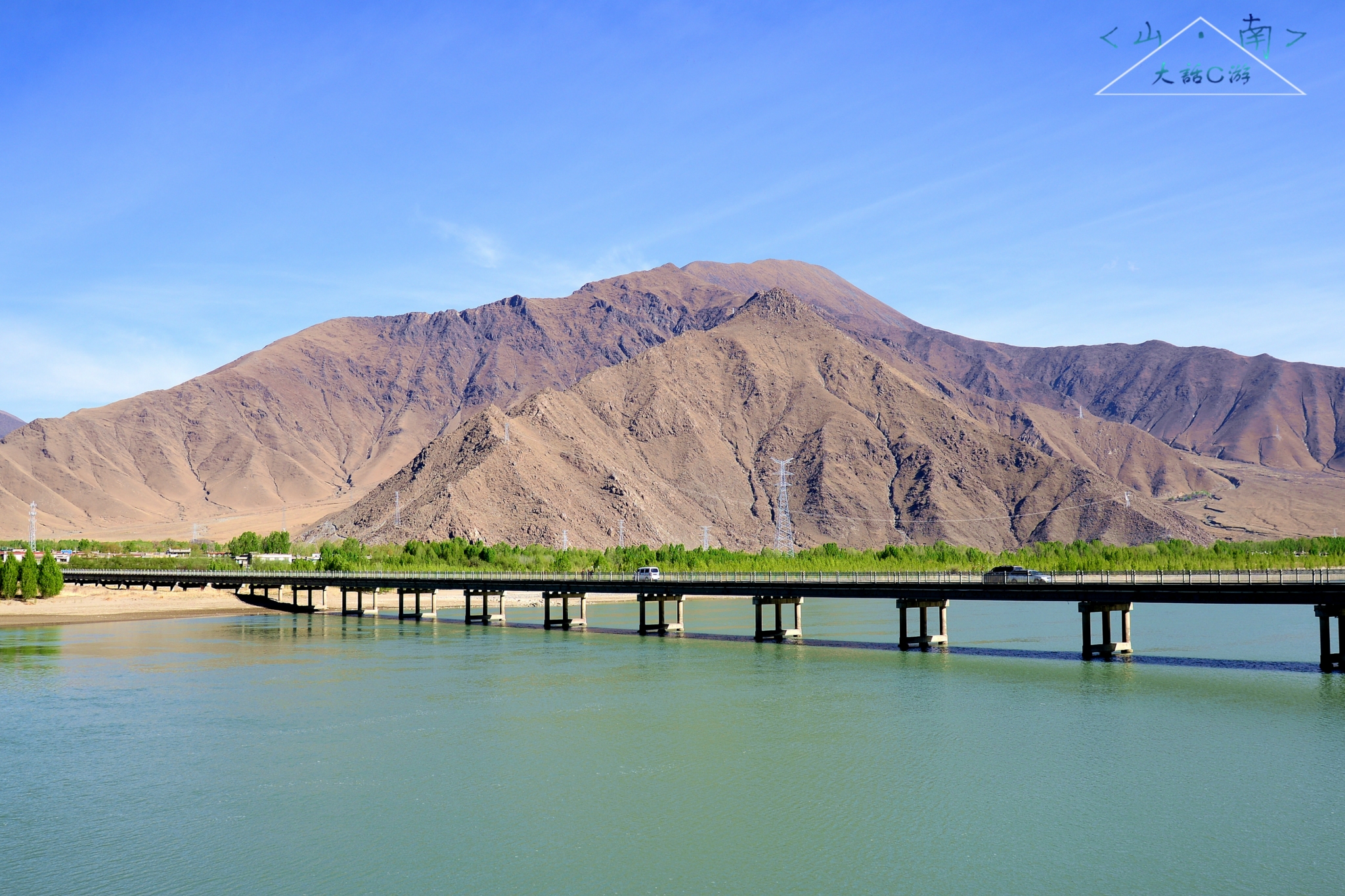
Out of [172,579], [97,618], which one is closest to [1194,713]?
[97,618]

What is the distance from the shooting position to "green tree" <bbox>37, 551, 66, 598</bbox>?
390 ft

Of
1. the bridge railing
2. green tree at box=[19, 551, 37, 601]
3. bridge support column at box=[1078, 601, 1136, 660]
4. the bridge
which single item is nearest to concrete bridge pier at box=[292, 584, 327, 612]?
the bridge

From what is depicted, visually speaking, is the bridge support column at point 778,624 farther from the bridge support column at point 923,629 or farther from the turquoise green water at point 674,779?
the turquoise green water at point 674,779

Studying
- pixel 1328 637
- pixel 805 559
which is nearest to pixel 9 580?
pixel 805 559

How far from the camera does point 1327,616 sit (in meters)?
60.8

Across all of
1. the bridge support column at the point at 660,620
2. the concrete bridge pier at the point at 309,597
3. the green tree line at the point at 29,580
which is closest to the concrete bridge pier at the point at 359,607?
the concrete bridge pier at the point at 309,597

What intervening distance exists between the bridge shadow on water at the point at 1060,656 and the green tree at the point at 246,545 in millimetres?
114469

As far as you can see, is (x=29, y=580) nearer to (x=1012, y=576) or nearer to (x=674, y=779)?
(x=1012, y=576)

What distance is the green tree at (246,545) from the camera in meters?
183

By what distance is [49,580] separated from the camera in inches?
4707

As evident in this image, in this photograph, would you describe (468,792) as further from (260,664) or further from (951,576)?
(951,576)

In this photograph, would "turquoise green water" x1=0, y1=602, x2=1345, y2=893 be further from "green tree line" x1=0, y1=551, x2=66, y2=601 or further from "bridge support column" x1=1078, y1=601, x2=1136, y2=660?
"green tree line" x1=0, y1=551, x2=66, y2=601

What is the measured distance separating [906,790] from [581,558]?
112434 mm

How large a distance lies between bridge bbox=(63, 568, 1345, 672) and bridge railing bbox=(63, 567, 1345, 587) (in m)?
0.13
